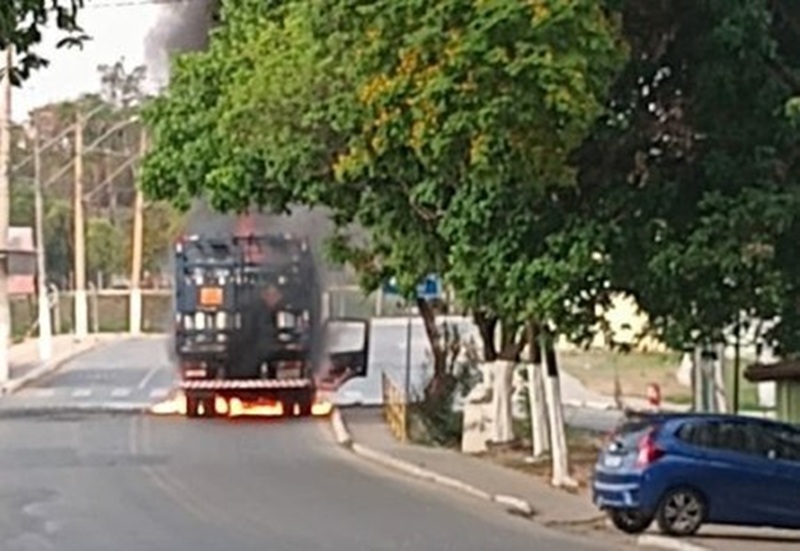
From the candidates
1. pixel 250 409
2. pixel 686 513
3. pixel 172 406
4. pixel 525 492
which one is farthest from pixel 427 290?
pixel 686 513

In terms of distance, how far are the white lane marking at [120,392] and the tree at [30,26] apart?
165 ft

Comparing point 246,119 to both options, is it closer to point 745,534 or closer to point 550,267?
point 550,267

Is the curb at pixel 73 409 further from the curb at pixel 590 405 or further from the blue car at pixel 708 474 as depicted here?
the blue car at pixel 708 474

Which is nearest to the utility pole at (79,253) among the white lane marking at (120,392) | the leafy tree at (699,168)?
the white lane marking at (120,392)

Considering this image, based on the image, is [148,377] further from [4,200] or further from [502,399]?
[502,399]

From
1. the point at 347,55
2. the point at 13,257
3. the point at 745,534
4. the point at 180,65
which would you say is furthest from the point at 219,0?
the point at 13,257

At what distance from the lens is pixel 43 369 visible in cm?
7206

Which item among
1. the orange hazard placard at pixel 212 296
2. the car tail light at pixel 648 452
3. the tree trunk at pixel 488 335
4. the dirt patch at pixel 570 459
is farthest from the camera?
the orange hazard placard at pixel 212 296

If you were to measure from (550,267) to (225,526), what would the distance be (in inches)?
208

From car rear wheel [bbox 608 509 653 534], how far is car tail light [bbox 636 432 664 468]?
558mm

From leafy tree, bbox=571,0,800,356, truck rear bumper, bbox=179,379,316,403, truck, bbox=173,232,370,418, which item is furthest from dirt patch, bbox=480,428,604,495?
truck rear bumper, bbox=179,379,316,403

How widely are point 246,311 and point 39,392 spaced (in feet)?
44.2

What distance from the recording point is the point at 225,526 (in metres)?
26.3

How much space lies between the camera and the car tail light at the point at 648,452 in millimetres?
25609
